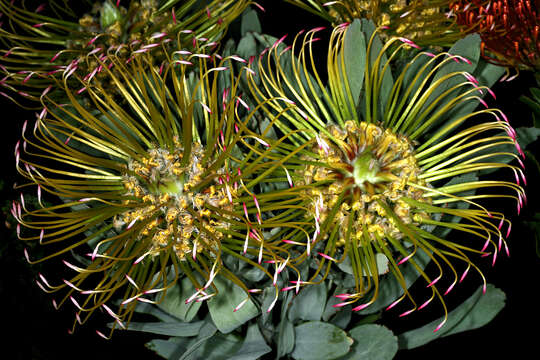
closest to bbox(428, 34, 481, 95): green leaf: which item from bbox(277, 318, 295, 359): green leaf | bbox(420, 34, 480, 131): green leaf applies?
bbox(420, 34, 480, 131): green leaf

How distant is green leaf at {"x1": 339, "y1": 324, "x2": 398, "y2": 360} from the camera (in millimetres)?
486

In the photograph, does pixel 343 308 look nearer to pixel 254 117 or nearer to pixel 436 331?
pixel 436 331

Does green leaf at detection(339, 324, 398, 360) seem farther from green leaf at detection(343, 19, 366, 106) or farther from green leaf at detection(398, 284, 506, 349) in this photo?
green leaf at detection(343, 19, 366, 106)

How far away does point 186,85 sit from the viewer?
544mm

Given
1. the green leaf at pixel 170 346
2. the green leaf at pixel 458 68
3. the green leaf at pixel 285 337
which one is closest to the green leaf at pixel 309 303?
the green leaf at pixel 285 337

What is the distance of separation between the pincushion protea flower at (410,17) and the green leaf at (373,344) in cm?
36

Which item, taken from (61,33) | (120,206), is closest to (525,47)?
(120,206)

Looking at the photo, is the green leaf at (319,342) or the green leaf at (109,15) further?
the green leaf at (109,15)

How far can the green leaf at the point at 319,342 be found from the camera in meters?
0.47

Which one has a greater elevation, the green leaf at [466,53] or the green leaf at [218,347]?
the green leaf at [466,53]

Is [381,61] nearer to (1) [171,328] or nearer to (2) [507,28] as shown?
(2) [507,28]

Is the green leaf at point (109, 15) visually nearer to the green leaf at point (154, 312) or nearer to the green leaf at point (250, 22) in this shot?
the green leaf at point (250, 22)

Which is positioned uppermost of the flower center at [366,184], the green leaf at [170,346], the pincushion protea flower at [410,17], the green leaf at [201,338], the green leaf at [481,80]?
the pincushion protea flower at [410,17]

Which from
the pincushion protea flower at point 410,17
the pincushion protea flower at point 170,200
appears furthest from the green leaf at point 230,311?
the pincushion protea flower at point 410,17
